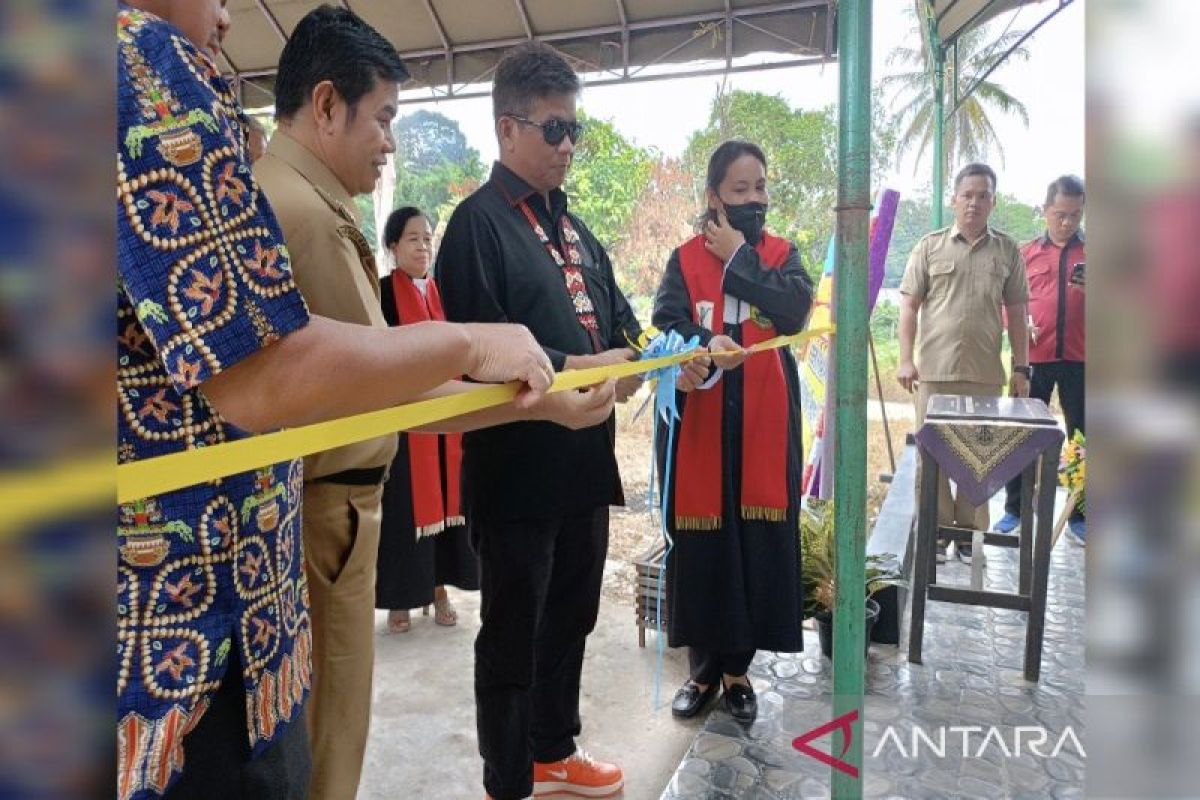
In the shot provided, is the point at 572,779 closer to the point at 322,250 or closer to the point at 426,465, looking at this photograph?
the point at 426,465

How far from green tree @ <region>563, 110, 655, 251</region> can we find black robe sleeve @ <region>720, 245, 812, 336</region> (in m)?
11.6

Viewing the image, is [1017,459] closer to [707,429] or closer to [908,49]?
[707,429]

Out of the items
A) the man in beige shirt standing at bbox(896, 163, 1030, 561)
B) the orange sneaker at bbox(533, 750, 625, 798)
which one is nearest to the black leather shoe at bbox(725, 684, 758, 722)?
the orange sneaker at bbox(533, 750, 625, 798)

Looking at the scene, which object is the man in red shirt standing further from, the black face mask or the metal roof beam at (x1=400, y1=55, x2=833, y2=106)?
the black face mask

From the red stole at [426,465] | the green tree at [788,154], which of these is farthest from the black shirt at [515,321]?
the green tree at [788,154]

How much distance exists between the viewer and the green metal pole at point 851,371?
1.53 meters

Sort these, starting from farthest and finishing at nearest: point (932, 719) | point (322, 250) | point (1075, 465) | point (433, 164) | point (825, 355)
→ 1. point (433, 164)
2. point (825, 355)
3. point (1075, 465)
4. point (932, 719)
5. point (322, 250)

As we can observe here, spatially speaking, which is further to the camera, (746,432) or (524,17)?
(524,17)

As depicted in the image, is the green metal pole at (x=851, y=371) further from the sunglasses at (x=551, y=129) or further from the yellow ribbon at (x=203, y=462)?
the sunglasses at (x=551, y=129)

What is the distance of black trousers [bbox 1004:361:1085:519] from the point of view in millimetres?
4852

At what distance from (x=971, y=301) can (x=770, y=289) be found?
2.16 meters

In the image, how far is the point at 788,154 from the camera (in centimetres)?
1384

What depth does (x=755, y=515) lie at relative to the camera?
9.21ft

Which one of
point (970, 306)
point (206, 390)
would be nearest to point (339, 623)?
point (206, 390)
